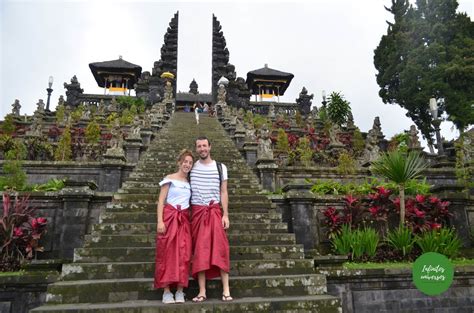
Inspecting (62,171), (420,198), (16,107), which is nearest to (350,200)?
(420,198)

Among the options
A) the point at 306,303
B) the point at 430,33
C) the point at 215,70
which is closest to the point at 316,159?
the point at 306,303

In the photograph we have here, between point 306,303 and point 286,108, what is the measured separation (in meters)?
28.1

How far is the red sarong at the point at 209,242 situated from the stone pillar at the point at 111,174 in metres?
4.92

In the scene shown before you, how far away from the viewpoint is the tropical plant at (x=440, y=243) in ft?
20.1

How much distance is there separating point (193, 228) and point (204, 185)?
526 mm

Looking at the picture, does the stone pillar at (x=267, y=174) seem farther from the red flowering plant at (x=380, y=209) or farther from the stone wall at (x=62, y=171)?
the stone wall at (x=62, y=171)

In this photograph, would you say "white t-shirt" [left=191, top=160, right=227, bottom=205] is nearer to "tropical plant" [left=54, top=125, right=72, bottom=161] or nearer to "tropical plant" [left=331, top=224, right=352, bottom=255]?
"tropical plant" [left=331, top=224, right=352, bottom=255]

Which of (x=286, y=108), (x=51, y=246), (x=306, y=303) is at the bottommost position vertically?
(x=306, y=303)

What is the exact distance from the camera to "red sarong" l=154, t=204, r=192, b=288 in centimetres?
375

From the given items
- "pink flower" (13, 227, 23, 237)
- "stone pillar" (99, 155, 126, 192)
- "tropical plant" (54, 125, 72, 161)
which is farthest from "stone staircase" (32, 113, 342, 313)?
"tropical plant" (54, 125, 72, 161)

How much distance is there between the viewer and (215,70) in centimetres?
3225

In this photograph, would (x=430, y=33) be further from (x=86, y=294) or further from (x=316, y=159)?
(x=86, y=294)

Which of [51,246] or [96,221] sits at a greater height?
[96,221]

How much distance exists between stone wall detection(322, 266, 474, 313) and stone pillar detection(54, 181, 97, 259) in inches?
167
